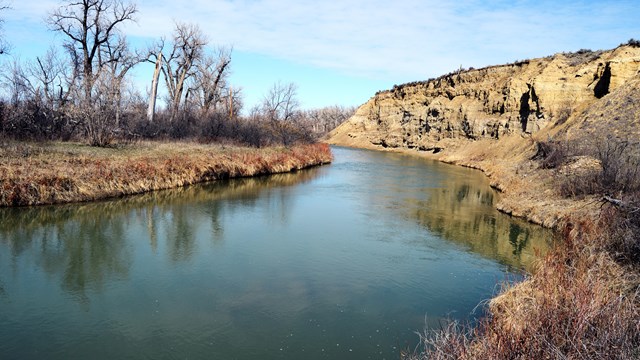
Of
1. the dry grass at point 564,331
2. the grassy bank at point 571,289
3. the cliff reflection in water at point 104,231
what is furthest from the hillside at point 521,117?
the cliff reflection in water at point 104,231

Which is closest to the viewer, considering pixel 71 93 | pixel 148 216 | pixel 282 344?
pixel 282 344

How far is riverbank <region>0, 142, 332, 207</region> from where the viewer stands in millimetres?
14375

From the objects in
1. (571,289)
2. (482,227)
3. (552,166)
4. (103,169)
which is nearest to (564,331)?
(571,289)

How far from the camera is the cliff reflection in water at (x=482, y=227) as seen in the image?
39.8 ft

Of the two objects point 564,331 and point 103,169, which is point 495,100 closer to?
point 103,169

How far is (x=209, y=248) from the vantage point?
11.4m

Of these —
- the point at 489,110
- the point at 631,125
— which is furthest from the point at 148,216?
the point at 489,110

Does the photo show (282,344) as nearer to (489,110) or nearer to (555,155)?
(555,155)

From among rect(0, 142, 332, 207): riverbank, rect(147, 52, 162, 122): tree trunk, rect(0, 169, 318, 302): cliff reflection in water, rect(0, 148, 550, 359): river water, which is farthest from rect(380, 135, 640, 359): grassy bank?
rect(147, 52, 162, 122): tree trunk

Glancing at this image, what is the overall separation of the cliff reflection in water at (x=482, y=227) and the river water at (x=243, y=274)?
7 cm

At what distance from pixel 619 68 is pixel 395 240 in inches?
1031

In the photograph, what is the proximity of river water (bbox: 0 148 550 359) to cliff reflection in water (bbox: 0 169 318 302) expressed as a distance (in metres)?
0.06

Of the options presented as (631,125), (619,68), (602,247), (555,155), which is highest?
(619,68)

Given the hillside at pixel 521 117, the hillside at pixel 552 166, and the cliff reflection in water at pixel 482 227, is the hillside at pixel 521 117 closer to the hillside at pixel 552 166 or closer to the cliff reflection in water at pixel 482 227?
the hillside at pixel 552 166
